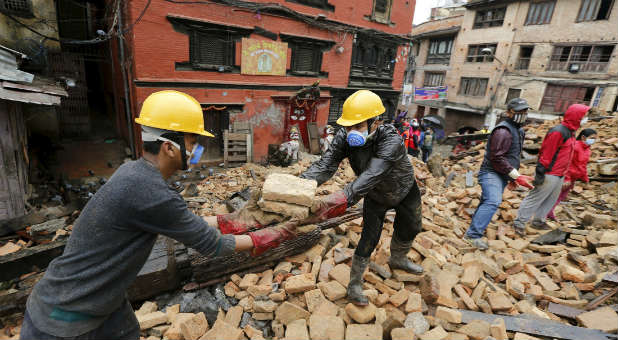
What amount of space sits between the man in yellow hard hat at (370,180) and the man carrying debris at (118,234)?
47.4 inches

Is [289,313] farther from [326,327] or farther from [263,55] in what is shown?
[263,55]

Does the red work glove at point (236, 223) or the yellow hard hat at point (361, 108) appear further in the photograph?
the yellow hard hat at point (361, 108)

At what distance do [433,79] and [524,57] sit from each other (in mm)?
7210

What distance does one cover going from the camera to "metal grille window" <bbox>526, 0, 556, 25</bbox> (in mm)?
18766

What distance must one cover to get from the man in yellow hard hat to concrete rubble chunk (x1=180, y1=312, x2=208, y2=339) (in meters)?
1.49

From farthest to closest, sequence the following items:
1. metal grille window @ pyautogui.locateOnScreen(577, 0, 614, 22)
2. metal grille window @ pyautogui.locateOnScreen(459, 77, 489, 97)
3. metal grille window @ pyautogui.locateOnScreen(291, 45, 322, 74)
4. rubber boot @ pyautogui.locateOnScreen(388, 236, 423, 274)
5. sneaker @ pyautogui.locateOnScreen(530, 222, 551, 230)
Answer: metal grille window @ pyautogui.locateOnScreen(459, 77, 489, 97) < metal grille window @ pyautogui.locateOnScreen(577, 0, 614, 22) < metal grille window @ pyautogui.locateOnScreen(291, 45, 322, 74) < sneaker @ pyautogui.locateOnScreen(530, 222, 551, 230) < rubber boot @ pyautogui.locateOnScreen(388, 236, 423, 274)

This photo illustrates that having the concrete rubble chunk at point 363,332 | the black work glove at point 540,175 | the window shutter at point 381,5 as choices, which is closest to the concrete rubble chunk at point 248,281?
the concrete rubble chunk at point 363,332

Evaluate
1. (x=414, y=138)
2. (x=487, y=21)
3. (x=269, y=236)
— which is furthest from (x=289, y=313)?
(x=487, y=21)

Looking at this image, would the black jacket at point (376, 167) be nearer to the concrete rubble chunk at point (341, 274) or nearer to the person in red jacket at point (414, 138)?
the concrete rubble chunk at point (341, 274)

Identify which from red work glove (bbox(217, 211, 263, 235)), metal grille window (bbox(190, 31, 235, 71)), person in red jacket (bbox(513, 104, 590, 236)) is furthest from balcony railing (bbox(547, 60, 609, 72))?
red work glove (bbox(217, 211, 263, 235))

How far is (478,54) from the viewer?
890 inches

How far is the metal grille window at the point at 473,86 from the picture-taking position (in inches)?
886

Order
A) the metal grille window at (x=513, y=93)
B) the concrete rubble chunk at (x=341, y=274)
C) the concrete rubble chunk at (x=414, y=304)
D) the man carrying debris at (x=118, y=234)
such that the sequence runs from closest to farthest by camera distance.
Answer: the man carrying debris at (x=118, y=234) < the concrete rubble chunk at (x=414, y=304) < the concrete rubble chunk at (x=341, y=274) < the metal grille window at (x=513, y=93)

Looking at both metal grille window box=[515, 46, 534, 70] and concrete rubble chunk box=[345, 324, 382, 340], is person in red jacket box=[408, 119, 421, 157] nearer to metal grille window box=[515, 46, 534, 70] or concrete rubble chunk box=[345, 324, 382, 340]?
concrete rubble chunk box=[345, 324, 382, 340]
